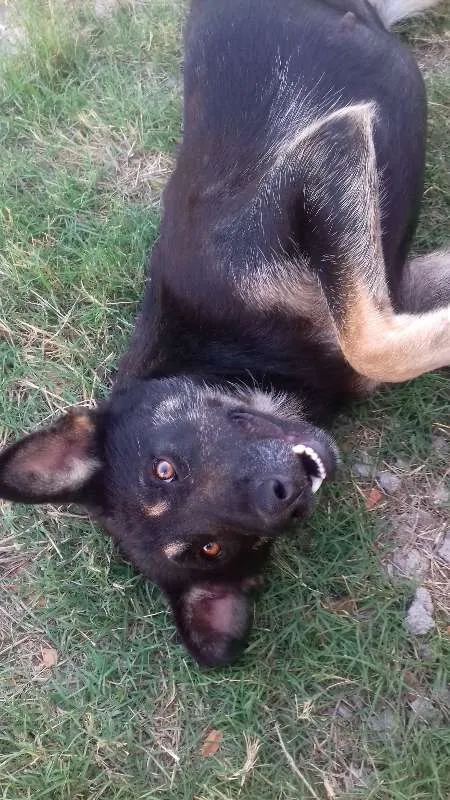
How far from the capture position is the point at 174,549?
2.95 metres

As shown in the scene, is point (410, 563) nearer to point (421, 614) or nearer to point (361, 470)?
point (421, 614)

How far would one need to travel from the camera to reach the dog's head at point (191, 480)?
2801 mm

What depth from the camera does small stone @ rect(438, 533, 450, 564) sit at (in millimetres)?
3361

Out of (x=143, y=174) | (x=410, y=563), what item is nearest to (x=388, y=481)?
(x=410, y=563)

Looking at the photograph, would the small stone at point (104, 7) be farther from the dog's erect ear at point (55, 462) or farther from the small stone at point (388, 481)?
the small stone at point (388, 481)

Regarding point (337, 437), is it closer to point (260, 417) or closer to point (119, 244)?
point (260, 417)

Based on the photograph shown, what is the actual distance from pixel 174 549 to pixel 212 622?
0.49m

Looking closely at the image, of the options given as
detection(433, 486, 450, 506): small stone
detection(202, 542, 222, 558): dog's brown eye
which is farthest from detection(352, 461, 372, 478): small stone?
detection(202, 542, 222, 558): dog's brown eye

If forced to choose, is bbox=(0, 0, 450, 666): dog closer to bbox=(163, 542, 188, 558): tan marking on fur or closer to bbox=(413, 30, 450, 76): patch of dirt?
bbox=(163, 542, 188, 558): tan marking on fur

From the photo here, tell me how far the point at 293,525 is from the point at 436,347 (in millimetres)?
971

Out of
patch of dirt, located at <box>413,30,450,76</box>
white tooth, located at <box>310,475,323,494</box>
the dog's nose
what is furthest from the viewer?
patch of dirt, located at <box>413,30,450,76</box>

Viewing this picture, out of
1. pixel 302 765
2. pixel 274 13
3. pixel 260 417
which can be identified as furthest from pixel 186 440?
pixel 274 13

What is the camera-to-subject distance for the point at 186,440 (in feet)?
9.59

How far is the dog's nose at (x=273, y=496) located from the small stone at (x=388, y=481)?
987mm
